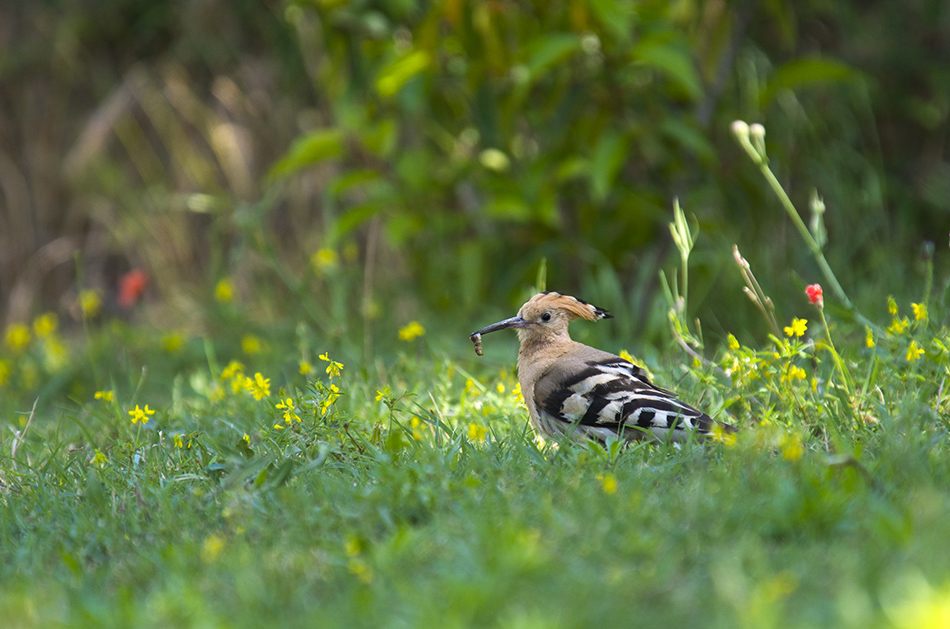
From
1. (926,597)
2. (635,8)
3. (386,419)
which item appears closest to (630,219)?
(635,8)

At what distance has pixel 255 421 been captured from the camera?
353 centimetres

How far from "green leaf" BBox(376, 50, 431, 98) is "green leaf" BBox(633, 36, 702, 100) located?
0.99 metres

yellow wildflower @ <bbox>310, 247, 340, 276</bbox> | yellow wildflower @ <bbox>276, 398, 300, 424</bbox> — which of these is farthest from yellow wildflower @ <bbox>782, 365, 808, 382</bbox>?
yellow wildflower @ <bbox>310, 247, 340, 276</bbox>

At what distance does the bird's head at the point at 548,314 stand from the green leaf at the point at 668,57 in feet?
4.29

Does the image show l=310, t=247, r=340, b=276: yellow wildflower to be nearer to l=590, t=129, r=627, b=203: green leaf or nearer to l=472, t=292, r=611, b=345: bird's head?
l=590, t=129, r=627, b=203: green leaf

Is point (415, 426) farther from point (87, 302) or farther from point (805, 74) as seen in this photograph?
point (805, 74)

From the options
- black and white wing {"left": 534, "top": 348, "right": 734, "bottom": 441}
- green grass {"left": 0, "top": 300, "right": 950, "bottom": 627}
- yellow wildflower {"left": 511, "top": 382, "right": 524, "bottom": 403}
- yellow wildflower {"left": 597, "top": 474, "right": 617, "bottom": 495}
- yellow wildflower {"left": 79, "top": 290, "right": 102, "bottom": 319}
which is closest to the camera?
green grass {"left": 0, "top": 300, "right": 950, "bottom": 627}

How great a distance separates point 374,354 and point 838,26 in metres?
4.12

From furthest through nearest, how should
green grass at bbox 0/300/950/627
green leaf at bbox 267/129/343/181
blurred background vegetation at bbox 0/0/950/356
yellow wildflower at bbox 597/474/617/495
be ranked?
green leaf at bbox 267/129/343/181 → blurred background vegetation at bbox 0/0/950/356 → yellow wildflower at bbox 597/474/617/495 → green grass at bbox 0/300/950/627

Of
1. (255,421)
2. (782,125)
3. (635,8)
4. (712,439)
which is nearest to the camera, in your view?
(712,439)

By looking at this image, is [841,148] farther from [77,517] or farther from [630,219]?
[77,517]

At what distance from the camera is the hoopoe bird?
3.11 m

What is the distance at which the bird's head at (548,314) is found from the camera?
3701 millimetres

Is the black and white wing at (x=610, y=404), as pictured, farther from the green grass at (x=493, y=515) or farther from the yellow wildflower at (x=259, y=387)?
the yellow wildflower at (x=259, y=387)
